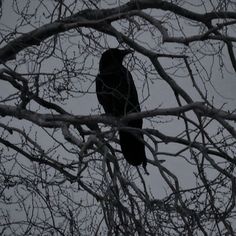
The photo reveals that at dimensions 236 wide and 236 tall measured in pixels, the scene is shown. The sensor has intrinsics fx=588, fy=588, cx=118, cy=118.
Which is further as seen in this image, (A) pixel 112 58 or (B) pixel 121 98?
(A) pixel 112 58

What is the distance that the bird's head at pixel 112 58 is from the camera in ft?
22.3

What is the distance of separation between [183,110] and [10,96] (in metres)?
1.80

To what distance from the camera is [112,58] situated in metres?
6.90

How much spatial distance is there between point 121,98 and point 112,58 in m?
0.79

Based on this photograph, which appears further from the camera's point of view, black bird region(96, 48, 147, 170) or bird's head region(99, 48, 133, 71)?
bird's head region(99, 48, 133, 71)

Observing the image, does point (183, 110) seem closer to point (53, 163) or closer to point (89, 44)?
point (89, 44)

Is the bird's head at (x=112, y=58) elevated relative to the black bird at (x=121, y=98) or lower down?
elevated

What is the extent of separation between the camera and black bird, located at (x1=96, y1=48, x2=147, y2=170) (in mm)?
6434

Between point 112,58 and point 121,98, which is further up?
point 112,58

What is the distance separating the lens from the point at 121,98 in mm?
6281

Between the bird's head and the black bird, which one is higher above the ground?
the bird's head

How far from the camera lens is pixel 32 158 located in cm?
623

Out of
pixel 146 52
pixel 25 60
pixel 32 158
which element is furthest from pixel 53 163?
pixel 146 52

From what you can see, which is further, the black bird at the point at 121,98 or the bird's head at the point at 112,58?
the bird's head at the point at 112,58
